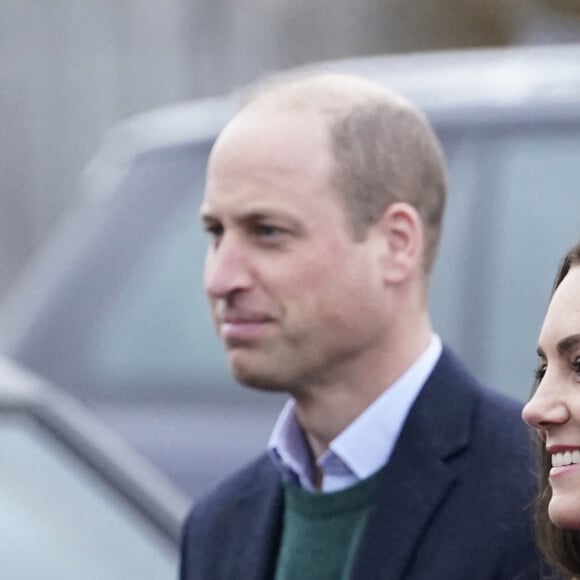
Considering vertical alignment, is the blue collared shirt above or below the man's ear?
below

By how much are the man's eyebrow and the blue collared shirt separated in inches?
34.6

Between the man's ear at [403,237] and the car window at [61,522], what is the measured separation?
83 cm

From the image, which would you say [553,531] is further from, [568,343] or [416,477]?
[416,477]

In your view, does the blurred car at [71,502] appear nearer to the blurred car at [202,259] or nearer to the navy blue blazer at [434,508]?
the navy blue blazer at [434,508]

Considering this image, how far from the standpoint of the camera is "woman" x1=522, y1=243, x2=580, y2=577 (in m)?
2.89

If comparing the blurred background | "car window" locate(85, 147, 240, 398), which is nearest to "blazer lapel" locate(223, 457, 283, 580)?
"car window" locate(85, 147, 240, 398)

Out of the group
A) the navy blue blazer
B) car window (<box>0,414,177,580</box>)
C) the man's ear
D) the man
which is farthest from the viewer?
car window (<box>0,414,177,580</box>)

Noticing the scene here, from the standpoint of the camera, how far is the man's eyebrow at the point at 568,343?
2.89 meters

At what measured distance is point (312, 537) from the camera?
3732mm

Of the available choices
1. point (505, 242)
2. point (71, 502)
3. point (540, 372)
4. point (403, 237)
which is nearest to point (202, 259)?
point (505, 242)

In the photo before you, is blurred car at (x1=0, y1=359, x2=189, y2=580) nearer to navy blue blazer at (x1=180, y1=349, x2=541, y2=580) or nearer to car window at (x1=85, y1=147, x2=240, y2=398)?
navy blue blazer at (x1=180, y1=349, x2=541, y2=580)

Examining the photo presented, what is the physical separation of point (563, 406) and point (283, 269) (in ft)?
3.29

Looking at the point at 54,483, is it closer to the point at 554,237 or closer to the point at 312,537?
the point at 312,537

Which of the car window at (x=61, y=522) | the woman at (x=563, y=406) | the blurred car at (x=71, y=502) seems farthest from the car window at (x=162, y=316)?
the woman at (x=563, y=406)
